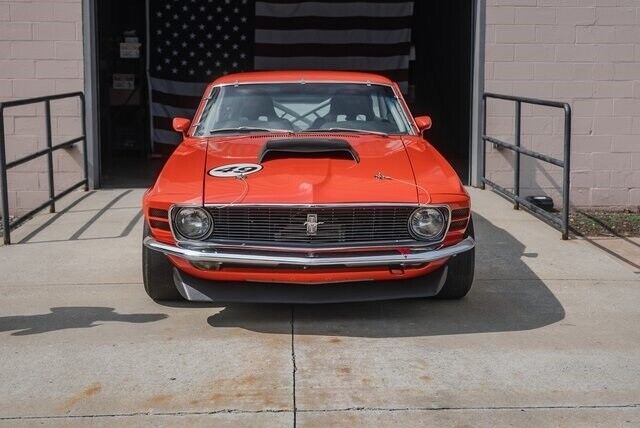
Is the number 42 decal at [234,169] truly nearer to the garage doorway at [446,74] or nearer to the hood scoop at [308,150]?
the hood scoop at [308,150]

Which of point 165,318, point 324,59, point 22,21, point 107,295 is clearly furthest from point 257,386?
point 324,59

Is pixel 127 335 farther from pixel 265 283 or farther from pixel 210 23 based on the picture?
pixel 210 23

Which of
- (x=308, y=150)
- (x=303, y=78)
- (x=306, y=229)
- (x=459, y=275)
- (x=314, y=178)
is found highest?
(x=303, y=78)

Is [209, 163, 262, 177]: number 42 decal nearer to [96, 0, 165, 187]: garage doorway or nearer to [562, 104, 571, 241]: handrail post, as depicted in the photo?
[562, 104, 571, 241]: handrail post

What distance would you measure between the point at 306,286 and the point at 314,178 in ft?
2.15

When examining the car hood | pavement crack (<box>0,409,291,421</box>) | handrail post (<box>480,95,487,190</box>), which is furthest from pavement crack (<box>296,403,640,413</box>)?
handrail post (<box>480,95,487,190</box>)

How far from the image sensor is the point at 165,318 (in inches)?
240

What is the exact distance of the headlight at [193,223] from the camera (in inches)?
223

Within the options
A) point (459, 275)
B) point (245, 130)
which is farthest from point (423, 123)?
point (459, 275)

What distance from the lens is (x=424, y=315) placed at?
243 inches

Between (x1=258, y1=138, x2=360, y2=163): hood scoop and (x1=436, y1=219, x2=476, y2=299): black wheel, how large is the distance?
945mm

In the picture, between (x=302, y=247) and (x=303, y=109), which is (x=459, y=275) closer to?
(x=302, y=247)

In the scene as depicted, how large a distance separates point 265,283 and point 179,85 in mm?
9118

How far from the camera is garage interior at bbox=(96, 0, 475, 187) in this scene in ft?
45.8
